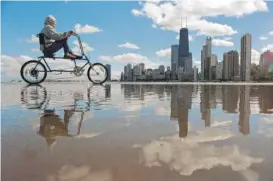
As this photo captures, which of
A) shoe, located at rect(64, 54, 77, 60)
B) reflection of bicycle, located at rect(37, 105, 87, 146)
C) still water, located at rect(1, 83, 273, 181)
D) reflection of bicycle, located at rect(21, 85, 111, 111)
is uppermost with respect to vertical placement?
shoe, located at rect(64, 54, 77, 60)

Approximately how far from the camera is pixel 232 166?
2.44 m

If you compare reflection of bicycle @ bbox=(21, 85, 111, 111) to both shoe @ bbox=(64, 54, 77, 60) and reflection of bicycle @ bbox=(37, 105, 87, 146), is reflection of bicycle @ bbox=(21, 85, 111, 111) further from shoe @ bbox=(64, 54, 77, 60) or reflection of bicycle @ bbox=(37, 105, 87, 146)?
shoe @ bbox=(64, 54, 77, 60)

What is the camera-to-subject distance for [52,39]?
10836mm

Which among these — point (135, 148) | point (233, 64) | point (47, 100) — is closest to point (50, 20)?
point (47, 100)

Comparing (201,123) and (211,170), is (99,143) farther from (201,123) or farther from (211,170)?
(201,123)

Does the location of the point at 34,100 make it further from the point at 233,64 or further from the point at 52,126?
the point at 233,64

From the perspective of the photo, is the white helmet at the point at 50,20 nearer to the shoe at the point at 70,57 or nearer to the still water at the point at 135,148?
the shoe at the point at 70,57

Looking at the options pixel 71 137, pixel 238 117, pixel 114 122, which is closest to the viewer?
pixel 71 137

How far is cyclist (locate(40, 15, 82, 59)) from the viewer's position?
1067 centimetres

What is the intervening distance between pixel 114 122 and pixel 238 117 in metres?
2.01

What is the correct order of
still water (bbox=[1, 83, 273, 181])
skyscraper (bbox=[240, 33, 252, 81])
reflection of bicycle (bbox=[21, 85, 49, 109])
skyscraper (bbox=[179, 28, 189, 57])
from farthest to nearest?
skyscraper (bbox=[179, 28, 189, 57])
skyscraper (bbox=[240, 33, 252, 81])
reflection of bicycle (bbox=[21, 85, 49, 109])
still water (bbox=[1, 83, 273, 181])

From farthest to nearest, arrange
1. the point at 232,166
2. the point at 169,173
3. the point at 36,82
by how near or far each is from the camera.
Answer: the point at 36,82, the point at 232,166, the point at 169,173

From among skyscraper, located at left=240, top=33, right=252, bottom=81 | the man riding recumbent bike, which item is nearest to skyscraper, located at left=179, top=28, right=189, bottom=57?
skyscraper, located at left=240, top=33, right=252, bottom=81

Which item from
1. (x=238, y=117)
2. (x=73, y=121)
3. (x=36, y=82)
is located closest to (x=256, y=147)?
(x=238, y=117)
